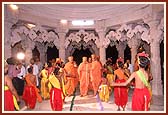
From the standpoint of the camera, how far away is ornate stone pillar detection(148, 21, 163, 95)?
4.89m

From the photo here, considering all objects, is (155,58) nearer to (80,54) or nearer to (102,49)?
(102,49)

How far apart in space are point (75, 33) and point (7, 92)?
179 centimetres

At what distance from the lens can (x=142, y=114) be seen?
4230 millimetres

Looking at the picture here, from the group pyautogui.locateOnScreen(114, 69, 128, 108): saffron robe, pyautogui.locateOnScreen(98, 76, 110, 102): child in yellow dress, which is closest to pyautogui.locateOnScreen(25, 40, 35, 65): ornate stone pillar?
pyautogui.locateOnScreen(98, 76, 110, 102): child in yellow dress

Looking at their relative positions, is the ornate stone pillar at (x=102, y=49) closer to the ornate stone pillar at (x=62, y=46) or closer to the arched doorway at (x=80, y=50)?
the arched doorway at (x=80, y=50)

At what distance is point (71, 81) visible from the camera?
18.0ft

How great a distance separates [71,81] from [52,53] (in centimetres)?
72

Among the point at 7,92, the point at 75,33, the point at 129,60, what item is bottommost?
the point at 7,92

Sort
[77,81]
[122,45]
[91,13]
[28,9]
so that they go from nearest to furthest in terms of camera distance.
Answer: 1. [28,9]
2. [91,13]
3. [122,45]
4. [77,81]

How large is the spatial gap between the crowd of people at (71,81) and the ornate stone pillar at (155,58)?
0.21 metres

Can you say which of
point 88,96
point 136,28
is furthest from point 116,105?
point 136,28

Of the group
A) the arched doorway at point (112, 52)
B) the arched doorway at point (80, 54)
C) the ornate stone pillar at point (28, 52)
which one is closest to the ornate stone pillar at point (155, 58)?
the arched doorway at point (112, 52)

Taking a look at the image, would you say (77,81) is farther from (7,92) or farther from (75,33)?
(7,92)

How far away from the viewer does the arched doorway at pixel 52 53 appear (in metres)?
5.08
